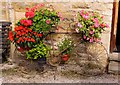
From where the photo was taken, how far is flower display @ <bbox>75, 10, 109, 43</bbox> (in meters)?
3.46

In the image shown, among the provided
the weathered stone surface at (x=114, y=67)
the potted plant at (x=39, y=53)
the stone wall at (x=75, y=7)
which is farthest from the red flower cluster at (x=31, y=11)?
the weathered stone surface at (x=114, y=67)

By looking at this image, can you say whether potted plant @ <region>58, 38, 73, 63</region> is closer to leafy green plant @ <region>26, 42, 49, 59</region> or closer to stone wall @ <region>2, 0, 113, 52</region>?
leafy green plant @ <region>26, 42, 49, 59</region>

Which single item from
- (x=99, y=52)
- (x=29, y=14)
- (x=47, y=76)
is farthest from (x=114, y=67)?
(x=29, y=14)

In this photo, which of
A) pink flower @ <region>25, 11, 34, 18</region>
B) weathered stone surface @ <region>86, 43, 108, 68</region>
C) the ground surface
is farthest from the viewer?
weathered stone surface @ <region>86, 43, 108, 68</region>

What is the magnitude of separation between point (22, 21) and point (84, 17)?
109 centimetres

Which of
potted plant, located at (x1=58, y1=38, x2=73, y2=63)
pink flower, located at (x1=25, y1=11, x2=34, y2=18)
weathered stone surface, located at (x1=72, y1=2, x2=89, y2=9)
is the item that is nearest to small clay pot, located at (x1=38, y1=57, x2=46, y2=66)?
potted plant, located at (x1=58, y1=38, x2=73, y2=63)

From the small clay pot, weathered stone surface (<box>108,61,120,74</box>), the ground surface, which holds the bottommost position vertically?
the ground surface

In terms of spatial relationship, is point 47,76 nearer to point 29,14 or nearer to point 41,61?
point 41,61

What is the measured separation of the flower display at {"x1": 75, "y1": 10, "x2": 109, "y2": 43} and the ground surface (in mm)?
674

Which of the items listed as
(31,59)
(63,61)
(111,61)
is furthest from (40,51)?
(111,61)

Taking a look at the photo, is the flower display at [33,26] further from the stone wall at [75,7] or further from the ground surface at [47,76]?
the ground surface at [47,76]

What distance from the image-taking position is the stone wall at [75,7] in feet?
11.9

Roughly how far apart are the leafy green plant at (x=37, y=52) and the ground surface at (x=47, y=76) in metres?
0.30

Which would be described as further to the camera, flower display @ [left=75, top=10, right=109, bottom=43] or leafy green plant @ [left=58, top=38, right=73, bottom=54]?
leafy green plant @ [left=58, top=38, right=73, bottom=54]
